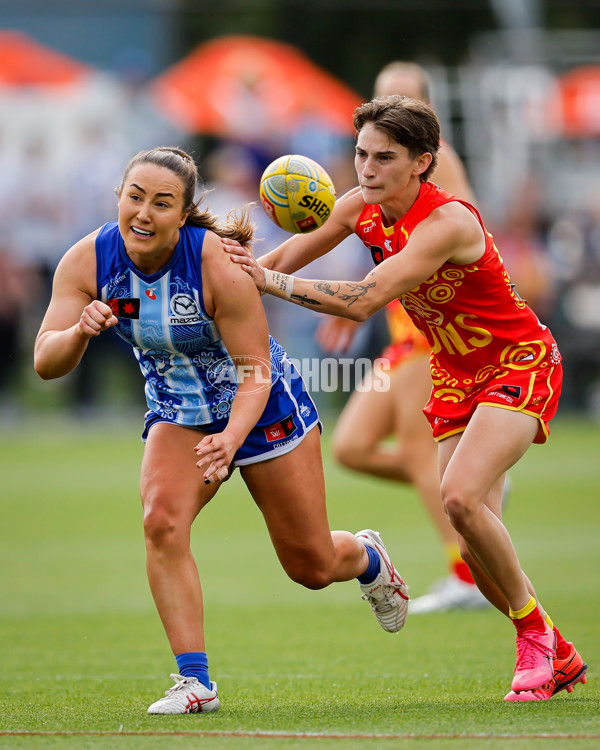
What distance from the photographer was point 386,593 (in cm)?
628

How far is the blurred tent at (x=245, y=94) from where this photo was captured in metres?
19.9

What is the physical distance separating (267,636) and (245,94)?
562 inches

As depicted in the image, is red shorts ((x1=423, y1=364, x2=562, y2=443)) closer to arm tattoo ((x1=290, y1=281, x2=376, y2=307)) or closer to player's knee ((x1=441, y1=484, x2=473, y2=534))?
player's knee ((x1=441, y1=484, x2=473, y2=534))

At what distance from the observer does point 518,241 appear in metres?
18.6

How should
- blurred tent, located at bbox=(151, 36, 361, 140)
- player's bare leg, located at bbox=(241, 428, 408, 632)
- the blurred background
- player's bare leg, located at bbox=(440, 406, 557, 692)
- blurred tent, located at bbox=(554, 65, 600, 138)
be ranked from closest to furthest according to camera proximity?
player's bare leg, located at bbox=(440, 406, 557, 692), player's bare leg, located at bbox=(241, 428, 408, 632), the blurred background, blurred tent, located at bbox=(151, 36, 361, 140), blurred tent, located at bbox=(554, 65, 600, 138)

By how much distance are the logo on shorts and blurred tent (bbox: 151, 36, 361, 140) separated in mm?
14568

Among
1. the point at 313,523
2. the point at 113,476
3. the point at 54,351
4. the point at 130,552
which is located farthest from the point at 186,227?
the point at 113,476

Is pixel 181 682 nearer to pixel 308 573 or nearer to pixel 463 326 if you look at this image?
pixel 308 573

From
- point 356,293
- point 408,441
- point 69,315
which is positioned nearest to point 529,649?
point 356,293

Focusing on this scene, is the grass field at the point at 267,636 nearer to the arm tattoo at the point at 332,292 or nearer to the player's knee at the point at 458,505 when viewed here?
the player's knee at the point at 458,505

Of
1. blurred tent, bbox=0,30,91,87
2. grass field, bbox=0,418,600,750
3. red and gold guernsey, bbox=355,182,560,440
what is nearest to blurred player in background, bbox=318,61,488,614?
grass field, bbox=0,418,600,750

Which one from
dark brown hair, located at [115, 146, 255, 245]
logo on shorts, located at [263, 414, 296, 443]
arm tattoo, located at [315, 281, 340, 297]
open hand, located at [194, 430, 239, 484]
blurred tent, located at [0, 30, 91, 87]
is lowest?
open hand, located at [194, 430, 239, 484]

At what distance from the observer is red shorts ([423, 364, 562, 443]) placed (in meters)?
5.43

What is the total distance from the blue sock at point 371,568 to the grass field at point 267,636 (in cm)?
43
